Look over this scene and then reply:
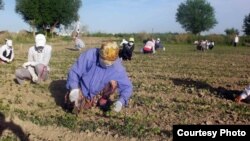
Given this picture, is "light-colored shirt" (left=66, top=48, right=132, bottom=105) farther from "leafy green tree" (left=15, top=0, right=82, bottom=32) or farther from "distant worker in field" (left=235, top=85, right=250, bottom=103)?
"leafy green tree" (left=15, top=0, right=82, bottom=32)

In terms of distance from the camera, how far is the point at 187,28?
317 feet

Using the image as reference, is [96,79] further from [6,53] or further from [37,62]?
[6,53]

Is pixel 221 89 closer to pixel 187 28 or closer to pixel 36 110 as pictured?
pixel 36 110

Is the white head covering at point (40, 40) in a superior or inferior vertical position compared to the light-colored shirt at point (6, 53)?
superior

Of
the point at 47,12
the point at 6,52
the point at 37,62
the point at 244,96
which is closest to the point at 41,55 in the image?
→ the point at 37,62

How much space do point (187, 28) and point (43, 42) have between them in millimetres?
87392

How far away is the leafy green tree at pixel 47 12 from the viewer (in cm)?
6569

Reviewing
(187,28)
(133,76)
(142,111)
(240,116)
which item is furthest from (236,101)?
(187,28)

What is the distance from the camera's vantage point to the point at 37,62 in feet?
35.6

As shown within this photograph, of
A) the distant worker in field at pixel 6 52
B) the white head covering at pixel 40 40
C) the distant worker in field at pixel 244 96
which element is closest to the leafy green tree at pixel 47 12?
the distant worker in field at pixel 6 52

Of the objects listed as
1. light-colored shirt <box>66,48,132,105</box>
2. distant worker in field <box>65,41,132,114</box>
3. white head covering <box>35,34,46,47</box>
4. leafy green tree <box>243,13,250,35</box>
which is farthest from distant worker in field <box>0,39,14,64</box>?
leafy green tree <box>243,13,250,35</box>

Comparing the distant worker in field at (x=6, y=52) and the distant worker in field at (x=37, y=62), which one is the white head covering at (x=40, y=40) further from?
the distant worker in field at (x=6, y=52)

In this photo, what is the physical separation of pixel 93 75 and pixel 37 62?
3.60 m

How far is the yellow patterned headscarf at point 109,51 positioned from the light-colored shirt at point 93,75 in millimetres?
289
